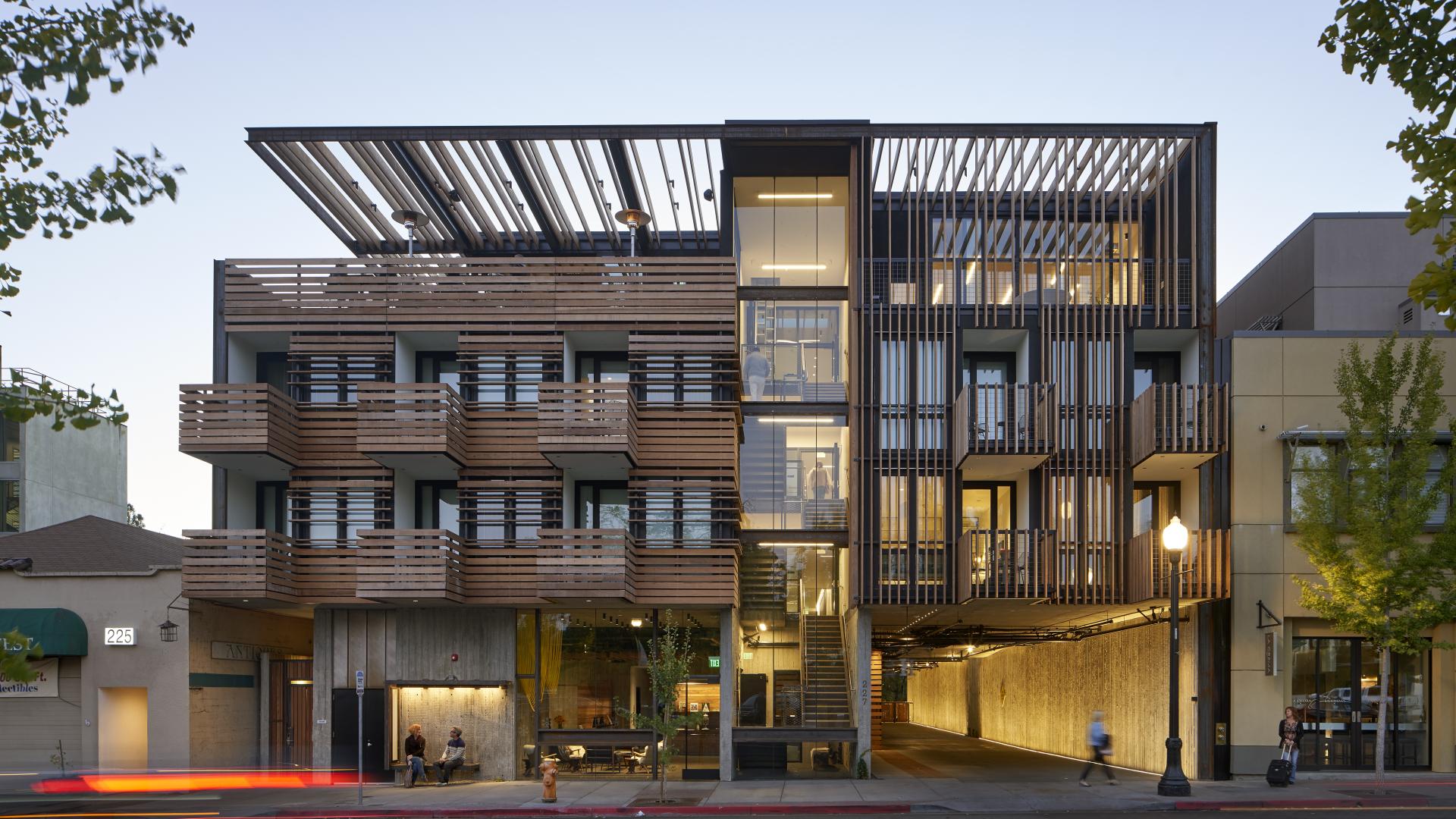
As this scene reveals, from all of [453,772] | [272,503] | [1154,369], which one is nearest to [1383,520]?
[1154,369]

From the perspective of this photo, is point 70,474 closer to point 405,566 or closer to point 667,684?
point 405,566

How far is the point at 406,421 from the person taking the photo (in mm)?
24859

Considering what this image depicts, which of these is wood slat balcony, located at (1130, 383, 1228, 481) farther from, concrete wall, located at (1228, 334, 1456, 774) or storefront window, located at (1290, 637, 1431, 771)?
storefront window, located at (1290, 637, 1431, 771)

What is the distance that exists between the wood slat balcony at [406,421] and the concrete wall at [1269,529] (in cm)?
1638

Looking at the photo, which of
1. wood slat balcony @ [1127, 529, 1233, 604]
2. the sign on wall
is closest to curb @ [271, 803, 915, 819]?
wood slat balcony @ [1127, 529, 1233, 604]

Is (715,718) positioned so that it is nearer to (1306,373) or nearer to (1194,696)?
(1194,696)

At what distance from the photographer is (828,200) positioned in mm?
28812

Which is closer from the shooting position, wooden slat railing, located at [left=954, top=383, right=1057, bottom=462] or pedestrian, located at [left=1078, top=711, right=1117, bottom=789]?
pedestrian, located at [left=1078, top=711, right=1117, bottom=789]

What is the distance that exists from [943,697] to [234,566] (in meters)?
38.0

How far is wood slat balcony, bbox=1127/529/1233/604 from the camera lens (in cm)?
2355

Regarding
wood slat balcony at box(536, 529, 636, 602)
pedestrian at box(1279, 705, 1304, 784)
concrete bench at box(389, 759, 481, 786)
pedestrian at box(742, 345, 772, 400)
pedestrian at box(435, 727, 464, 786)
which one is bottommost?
concrete bench at box(389, 759, 481, 786)

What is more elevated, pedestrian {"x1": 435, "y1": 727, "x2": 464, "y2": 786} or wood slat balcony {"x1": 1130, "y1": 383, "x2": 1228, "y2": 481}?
wood slat balcony {"x1": 1130, "y1": 383, "x2": 1228, "y2": 481}

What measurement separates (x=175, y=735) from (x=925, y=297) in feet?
62.1

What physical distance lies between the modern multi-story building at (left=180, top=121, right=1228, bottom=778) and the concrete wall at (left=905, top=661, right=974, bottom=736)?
74.6 feet
